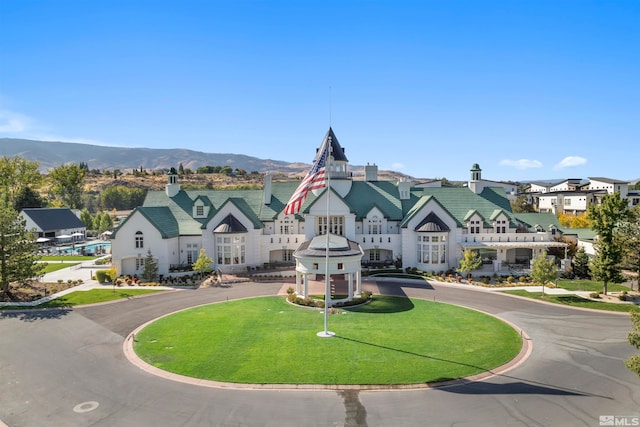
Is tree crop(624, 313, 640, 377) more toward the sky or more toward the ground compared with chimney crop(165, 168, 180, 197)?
more toward the ground

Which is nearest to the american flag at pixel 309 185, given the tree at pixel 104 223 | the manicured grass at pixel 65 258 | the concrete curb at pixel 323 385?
the concrete curb at pixel 323 385

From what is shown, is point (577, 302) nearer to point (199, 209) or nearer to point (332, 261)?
point (332, 261)

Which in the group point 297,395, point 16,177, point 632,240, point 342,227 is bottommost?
point 297,395

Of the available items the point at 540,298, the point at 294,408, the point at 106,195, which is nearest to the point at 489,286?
the point at 540,298

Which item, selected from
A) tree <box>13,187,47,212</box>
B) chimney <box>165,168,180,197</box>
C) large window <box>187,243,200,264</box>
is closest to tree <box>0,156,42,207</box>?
tree <box>13,187,47,212</box>

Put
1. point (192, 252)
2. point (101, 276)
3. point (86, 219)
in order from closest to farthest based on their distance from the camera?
1. point (101, 276)
2. point (192, 252)
3. point (86, 219)

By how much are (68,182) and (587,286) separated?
120 m

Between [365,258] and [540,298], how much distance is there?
22004 millimetres

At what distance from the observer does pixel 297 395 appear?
1983 centimetres

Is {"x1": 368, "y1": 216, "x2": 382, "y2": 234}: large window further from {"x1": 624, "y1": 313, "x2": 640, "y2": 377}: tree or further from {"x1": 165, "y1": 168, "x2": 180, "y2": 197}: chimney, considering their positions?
{"x1": 624, "y1": 313, "x2": 640, "y2": 377}: tree

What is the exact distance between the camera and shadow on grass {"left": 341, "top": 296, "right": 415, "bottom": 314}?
114ft

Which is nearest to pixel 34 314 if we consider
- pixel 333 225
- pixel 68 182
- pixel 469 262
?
pixel 333 225

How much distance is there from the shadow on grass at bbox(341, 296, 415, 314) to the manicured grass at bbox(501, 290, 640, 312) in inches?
486

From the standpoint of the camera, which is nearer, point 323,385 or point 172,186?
point 323,385
